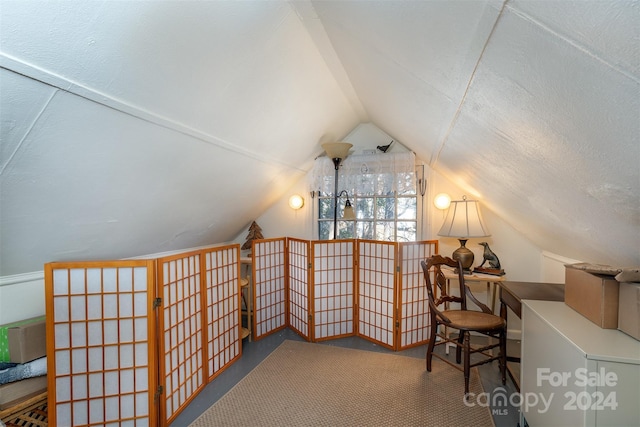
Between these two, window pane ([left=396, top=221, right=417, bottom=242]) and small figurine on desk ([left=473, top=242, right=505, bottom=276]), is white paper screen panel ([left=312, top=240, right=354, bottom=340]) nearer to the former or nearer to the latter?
window pane ([left=396, top=221, right=417, bottom=242])

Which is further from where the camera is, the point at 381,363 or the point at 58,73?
the point at 381,363

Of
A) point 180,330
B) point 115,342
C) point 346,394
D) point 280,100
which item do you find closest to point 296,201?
point 280,100

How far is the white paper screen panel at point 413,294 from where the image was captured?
2906 millimetres

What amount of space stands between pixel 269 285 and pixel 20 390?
2052 millimetres

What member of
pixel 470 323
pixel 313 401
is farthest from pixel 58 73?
pixel 470 323

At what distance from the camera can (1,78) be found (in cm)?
99

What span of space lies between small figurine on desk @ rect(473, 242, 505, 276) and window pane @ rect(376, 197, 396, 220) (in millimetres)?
1069

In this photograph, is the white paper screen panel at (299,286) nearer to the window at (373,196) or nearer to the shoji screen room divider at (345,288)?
the shoji screen room divider at (345,288)

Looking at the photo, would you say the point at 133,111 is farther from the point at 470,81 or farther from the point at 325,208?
the point at 325,208

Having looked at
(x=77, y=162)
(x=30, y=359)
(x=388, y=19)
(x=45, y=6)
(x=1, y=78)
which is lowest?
(x=30, y=359)

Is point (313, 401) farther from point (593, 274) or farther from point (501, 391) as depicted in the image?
point (593, 274)

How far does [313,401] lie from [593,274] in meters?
1.99

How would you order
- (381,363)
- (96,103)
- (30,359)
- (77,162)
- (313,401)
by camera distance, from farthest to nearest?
1. (381,363)
2. (313,401)
3. (30,359)
4. (77,162)
5. (96,103)

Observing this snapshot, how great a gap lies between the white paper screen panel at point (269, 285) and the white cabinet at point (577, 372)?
2.48 meters
